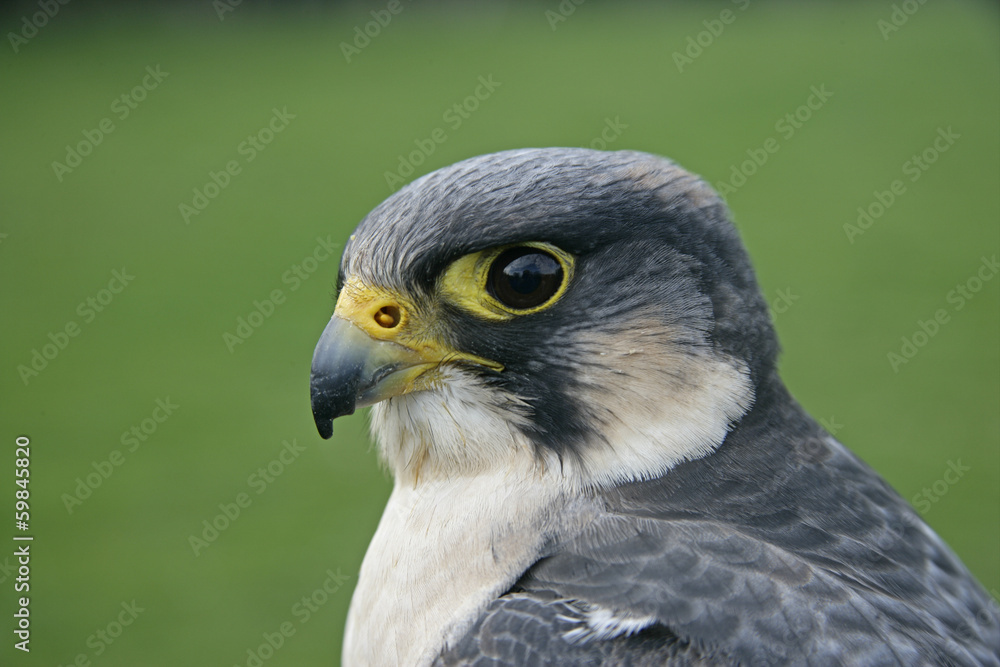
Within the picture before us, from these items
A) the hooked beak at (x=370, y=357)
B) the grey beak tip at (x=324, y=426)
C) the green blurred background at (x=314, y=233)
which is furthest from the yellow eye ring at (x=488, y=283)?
the green blurred background at (x=314, y=233)

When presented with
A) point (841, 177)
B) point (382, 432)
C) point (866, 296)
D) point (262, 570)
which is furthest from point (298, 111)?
point (382, 432)

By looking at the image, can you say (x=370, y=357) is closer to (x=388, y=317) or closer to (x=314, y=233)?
(x=388, y=317)

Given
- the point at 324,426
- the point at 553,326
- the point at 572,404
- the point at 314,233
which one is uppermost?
the point at 553,326

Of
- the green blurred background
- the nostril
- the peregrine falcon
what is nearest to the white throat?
the peregrine falcon

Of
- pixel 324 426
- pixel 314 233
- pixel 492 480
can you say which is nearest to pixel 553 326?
pixel 492 480

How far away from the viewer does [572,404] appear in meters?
2.60

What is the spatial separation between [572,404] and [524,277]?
37cm

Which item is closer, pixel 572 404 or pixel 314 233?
pixel 572 404

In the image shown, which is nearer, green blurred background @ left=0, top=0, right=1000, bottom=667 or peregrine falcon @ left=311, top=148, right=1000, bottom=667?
peregrine falcon @ left=311, top=148, right=1000, bottom=667

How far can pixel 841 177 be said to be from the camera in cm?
1522

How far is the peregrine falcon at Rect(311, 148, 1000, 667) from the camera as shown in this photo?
2471 mm

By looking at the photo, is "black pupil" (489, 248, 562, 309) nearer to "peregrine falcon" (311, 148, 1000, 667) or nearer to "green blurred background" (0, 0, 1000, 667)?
"peregrine falcon" (311, 148, 1000, 667)

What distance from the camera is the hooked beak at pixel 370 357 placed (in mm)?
2600

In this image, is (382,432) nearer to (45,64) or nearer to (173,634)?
(173,634)
